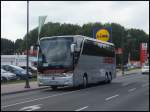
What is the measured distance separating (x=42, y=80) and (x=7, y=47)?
110 meters

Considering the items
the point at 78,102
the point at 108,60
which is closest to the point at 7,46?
the point at 108,60

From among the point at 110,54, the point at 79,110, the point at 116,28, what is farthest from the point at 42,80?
the point at 116,28

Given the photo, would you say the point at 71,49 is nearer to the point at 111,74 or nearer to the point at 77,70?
the point at 77,70

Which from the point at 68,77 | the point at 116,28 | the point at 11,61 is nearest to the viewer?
the point at 68,77

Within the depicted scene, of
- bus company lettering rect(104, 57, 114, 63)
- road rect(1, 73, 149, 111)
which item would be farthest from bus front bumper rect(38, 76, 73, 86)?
bus company lettering rect(104, 57, 114, 63)

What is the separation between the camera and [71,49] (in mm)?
29438

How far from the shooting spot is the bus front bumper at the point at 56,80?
29.4 metres

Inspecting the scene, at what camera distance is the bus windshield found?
29.8 m

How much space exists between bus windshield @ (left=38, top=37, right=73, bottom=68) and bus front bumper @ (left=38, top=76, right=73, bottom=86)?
0.77 m

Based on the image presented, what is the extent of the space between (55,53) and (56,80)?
1.74 metres

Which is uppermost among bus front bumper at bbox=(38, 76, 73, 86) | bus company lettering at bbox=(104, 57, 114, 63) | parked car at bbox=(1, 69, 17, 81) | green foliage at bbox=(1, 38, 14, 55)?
green foliage at bbox=(1, 38, 14, 55)

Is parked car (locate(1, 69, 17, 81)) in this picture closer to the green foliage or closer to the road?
the road

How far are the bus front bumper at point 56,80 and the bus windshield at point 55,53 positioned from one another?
77 centimetres

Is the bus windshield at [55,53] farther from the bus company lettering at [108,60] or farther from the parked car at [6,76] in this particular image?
the parked car at [6,76]
